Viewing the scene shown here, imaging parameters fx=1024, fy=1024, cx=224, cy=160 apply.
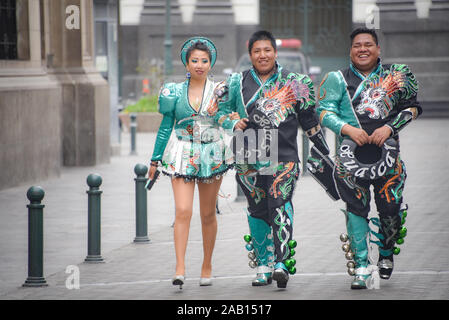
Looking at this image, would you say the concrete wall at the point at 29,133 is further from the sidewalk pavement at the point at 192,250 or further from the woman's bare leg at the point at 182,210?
the woman's bare leg at the point at 182,210

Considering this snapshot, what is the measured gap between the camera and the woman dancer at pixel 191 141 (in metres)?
7.58

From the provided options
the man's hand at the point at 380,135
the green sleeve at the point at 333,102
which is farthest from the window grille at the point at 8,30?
the man's hand at the point at 380,135

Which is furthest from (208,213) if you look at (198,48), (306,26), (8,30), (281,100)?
(306,26)

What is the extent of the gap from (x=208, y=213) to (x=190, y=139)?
0.58 metres

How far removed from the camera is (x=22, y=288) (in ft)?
26.1

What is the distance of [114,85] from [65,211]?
8.36 m

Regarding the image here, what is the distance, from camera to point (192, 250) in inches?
381

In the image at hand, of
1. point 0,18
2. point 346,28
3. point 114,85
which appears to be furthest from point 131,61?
point 0,18

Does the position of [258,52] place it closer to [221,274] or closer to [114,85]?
[221,274]

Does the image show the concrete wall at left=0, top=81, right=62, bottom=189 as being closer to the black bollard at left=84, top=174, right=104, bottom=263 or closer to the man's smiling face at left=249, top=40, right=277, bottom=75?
the black bollard at left=84, top=174, right=104, bottom=263

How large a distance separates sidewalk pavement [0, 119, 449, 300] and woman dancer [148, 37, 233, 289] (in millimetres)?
688

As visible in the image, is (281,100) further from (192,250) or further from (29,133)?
(29,133)

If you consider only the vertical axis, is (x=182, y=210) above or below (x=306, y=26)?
below

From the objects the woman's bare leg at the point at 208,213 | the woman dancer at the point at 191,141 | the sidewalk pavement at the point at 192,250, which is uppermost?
the woman dancer at the point at 191,141
